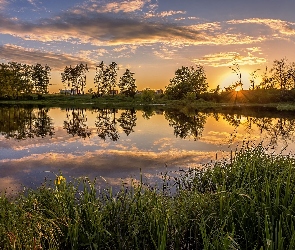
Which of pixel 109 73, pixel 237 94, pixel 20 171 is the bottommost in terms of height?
pixel 20 171

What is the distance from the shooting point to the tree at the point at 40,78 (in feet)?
393

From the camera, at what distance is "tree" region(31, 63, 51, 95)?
119688 mm

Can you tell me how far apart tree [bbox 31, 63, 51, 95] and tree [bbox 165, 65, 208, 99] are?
4827 cm

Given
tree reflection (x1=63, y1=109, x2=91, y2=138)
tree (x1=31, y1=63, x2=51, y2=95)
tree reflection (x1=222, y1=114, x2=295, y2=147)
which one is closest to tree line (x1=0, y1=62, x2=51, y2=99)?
tree (x1=31, y1=63, x2=51, y2=95)

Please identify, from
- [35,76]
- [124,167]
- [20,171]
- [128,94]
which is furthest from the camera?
[35,76]

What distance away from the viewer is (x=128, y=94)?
110250mm

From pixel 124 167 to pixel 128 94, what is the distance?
96485mm

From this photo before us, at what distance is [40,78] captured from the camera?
395ft

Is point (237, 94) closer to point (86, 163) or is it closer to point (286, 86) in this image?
point (286, 86)

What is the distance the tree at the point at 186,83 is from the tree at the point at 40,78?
48267mm

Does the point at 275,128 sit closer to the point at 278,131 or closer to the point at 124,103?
the point at 278,131

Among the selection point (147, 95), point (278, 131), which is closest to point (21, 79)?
point (147, 95)

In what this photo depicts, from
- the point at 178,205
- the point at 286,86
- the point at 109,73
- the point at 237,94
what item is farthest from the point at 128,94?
the point at 178,205

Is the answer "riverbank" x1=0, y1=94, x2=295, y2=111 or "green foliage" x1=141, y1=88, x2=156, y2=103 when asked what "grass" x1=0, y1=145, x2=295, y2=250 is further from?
"green foliage" x1=141, y1=88, x2=156, y2=103
